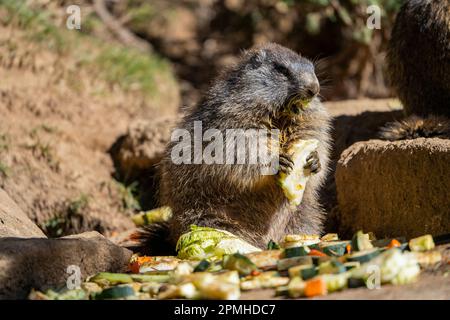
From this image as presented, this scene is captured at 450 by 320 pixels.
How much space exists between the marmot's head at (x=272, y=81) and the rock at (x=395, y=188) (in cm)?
82

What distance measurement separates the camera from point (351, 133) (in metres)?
8.34

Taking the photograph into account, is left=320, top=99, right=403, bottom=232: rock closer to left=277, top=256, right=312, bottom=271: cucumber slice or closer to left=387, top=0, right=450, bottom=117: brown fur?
left=387, top=0, right=450, bottom=117: brown fur

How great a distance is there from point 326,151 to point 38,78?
417 centimetres

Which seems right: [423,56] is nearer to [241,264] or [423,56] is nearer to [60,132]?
[241,264]

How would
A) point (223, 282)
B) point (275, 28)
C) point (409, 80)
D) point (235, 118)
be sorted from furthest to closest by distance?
point (275, 28) → point (409, 80) → point (235, 118) → point (223, 282)

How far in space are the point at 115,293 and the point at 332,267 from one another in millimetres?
1246

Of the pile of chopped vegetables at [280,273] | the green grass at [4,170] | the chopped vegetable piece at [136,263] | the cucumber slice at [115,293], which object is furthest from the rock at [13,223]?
the cucumber slice at [115,293]

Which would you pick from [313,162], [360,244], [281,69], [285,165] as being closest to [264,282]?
[360,244]

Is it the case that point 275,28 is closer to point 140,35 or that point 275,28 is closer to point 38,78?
point 140,35

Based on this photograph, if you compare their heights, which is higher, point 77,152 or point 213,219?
point 77,152

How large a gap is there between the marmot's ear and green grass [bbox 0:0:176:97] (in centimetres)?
393

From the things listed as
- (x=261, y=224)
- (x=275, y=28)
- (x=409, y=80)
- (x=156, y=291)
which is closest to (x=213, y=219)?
(x=261, y=224)

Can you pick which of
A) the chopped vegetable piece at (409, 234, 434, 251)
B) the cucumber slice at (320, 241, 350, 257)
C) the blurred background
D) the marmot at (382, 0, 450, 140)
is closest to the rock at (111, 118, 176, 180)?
the blurred background

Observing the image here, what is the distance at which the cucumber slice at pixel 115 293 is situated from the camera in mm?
4480
